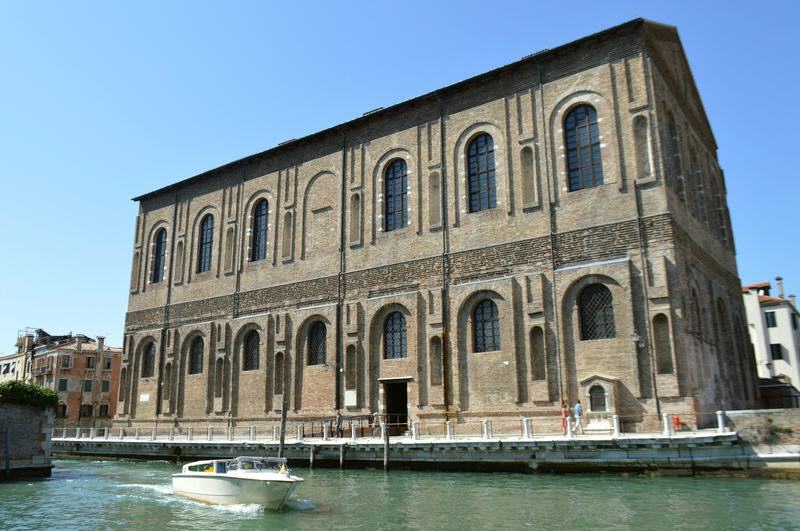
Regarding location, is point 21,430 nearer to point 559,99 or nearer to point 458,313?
point 458,313

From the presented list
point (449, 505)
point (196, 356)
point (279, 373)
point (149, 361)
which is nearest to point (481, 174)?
point (279, 373)

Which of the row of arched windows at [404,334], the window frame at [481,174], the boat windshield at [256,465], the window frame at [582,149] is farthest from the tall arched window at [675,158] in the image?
the boat windshield at [256,465]

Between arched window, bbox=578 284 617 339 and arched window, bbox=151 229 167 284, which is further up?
arched window, bbox=151 229 167 284

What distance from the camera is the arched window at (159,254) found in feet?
120

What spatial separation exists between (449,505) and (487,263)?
436 inches

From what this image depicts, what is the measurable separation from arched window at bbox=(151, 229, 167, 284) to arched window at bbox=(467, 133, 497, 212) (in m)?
19.2

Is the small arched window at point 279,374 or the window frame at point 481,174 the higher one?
the window frame at point 481,174

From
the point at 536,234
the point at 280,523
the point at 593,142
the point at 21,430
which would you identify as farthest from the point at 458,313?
the point at 21,430

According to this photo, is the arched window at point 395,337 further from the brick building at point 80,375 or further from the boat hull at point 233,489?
the brick building at point 80,375

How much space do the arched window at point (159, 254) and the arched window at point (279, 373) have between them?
11.0m

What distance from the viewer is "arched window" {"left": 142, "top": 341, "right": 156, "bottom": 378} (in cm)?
3516

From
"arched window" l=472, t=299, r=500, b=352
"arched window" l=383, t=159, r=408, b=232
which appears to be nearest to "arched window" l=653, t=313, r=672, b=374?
"arched window" l=472, t=299, r=500, b=352

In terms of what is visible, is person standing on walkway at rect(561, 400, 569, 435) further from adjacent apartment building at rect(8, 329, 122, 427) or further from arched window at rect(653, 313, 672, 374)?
adjacent apartment building at rect(8, 329, 122, 427)

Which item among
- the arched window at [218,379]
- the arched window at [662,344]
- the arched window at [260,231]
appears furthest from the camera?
the arched window at [260,231]
